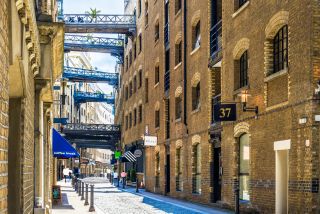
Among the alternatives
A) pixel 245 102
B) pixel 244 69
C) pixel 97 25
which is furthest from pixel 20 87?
pixel 97 25

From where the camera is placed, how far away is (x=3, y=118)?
3797 millimetres

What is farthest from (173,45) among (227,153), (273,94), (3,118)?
(3,118)

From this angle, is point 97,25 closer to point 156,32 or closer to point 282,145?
point 156,32

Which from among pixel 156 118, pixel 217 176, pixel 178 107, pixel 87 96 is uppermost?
pixel 87 96

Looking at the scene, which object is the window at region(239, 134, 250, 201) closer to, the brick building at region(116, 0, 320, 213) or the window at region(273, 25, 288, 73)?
the brick building at region(116, 0, 320, 213)

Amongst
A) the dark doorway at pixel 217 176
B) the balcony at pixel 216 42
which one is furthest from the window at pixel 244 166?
the balcony at pixel 216 42

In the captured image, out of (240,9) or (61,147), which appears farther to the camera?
(240,9)

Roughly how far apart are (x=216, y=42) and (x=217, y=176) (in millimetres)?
5157

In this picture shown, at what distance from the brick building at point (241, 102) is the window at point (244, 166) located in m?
0.04

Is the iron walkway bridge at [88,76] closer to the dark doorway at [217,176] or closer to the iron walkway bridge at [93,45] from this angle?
the iron walkway bridge at [93,45]

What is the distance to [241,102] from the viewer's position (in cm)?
1892

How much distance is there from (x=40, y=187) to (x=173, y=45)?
20.6 m

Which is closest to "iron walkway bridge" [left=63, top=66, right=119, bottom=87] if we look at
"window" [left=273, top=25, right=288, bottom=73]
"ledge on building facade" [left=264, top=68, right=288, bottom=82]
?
"window" [left=273, top=25, right=288, bottom=73]

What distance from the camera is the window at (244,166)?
19203 mm
